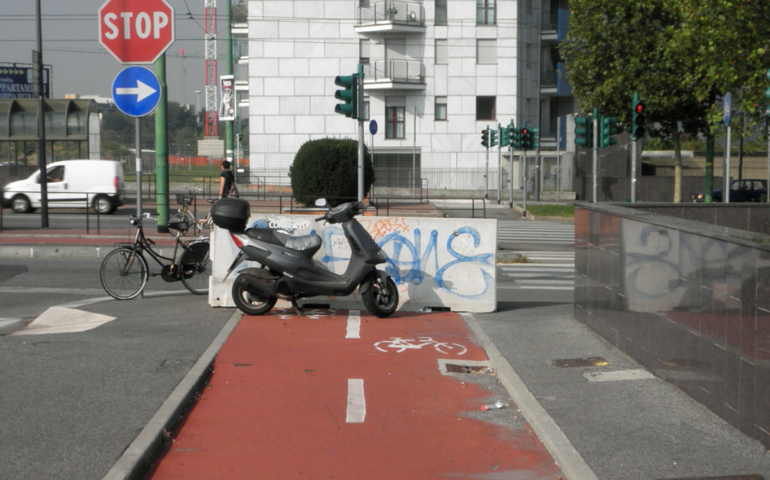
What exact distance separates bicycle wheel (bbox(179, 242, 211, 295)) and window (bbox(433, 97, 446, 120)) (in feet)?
131

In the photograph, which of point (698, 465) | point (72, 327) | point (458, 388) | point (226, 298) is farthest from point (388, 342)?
point (698, 465)

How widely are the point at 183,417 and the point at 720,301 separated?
3745 millimetres

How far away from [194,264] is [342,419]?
5.91m

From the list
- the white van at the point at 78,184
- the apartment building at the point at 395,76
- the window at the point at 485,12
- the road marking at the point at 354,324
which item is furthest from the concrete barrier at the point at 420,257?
the window at the point at 485,12

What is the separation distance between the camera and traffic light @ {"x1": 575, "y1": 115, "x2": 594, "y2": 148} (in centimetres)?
2623

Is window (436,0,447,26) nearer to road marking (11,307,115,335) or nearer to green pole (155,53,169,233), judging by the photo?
green pole (155,53,169,233)

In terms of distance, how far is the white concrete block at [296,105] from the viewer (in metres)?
49.5

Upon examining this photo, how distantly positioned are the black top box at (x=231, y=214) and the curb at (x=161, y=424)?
7.76 ft

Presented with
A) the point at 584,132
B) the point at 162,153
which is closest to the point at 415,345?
the point at 162,153

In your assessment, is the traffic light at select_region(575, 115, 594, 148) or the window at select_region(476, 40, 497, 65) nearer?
the traffic light at select_region(575, 115, 594, 148)

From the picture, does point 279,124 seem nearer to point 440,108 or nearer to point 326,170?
point 440,108

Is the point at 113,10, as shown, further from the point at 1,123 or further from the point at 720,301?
the point at 1,123

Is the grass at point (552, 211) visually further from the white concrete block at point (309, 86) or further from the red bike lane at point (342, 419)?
the red bike lane at point (342, 419)

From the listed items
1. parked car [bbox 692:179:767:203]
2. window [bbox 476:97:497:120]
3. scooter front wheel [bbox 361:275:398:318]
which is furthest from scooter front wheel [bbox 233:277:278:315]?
window [bbox 476:97:497:120]
